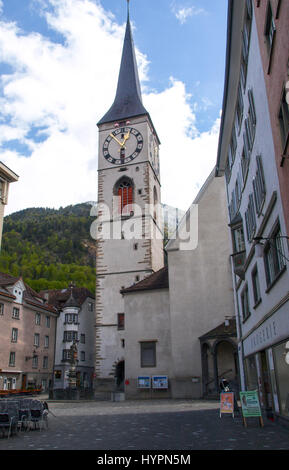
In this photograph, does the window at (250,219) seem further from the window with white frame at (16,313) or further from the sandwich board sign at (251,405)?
the window with white frame at (16,313)

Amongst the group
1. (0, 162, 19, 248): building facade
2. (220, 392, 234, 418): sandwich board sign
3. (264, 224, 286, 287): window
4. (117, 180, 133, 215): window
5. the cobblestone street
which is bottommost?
the cobblestone street

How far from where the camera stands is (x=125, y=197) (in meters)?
45.2

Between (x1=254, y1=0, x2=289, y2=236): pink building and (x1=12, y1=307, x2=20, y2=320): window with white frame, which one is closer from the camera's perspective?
(x1=254, y1=0, x2=289, y2=236): pink building

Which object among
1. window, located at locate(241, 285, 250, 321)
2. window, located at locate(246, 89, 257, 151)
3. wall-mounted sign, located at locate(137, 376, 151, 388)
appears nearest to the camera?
window, located at locate(246, 89, 257, 151)

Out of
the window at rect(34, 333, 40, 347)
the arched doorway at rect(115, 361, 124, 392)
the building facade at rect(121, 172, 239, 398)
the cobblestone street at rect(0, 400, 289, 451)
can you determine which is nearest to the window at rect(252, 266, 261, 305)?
the cobblestone street at rect(0, 400, 289, 451)

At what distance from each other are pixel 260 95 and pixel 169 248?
18.5 meters

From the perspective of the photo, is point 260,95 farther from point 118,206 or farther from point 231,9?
point 118,206

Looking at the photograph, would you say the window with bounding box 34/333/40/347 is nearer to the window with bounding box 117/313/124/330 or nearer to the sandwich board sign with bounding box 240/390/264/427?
the window with bounding box 117/313/124/330

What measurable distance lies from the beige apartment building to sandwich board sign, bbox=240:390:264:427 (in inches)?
1209

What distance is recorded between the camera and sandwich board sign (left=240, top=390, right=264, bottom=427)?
1210cm

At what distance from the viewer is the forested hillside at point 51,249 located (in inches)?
3920

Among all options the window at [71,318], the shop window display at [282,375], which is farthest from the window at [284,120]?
the window at [71,318]

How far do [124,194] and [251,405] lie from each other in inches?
1374
